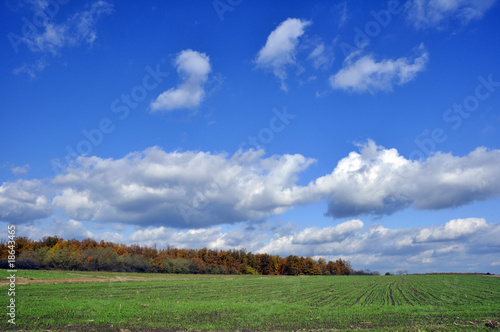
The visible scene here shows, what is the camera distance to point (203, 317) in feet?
79.9

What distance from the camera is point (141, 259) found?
Result: 126 m

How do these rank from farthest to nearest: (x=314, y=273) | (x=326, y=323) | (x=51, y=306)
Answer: (x=314, y=273), (x=51, y=306), (x=326, y=323)

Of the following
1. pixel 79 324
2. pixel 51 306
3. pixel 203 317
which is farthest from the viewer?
pixel 51 306

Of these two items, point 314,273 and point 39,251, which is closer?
point 39,251

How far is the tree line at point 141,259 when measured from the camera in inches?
4144

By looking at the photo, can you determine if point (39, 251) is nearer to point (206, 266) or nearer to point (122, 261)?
point (122, 261)

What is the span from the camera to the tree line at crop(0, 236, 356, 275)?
105250 mm

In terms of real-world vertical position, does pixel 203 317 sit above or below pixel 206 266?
above

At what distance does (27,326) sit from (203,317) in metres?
11.0

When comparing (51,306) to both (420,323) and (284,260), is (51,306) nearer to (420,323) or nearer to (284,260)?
(420,323)

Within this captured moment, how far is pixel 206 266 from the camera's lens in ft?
494

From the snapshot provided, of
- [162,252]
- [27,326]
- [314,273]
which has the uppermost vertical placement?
[27,326]

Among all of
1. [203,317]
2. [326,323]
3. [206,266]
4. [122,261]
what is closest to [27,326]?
[203,317]

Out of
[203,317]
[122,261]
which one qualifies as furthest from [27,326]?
[122,261]
